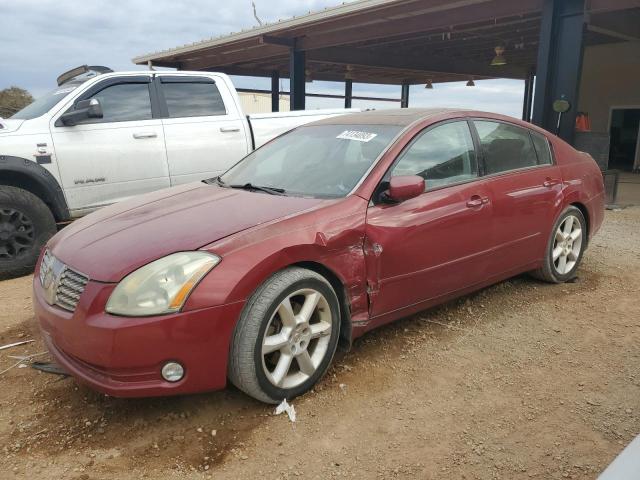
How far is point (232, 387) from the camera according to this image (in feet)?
9.61

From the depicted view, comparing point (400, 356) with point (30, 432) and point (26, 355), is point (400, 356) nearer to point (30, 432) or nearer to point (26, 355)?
point (30, 432)

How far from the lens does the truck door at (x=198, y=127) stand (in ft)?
19.3

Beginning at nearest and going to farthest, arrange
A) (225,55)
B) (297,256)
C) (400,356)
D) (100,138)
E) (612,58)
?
(297,256) → (400,356) → (100,138) → (612,58) → (225,55)

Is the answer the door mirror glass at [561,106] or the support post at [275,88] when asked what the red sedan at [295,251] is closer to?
the door mirror glass at [561,106]

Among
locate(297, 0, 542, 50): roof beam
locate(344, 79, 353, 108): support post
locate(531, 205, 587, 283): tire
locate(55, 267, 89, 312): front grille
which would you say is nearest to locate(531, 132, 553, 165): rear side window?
locate(531, 205, 587, 283): tire

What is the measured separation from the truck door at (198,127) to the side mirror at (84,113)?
788mm

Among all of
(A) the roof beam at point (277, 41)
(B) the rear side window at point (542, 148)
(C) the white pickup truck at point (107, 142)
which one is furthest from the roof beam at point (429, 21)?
(B) the rear side window at point (542, 148)

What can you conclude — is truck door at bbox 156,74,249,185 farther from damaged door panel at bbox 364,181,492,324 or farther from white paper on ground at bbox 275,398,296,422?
white paper on ground at bbox 275,398,296,422

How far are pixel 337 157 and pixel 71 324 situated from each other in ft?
6.20

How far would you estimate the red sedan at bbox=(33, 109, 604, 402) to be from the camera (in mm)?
2377

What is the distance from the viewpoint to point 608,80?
1537 cm

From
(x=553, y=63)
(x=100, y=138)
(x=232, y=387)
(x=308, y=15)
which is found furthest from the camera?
(x=308, y=15)

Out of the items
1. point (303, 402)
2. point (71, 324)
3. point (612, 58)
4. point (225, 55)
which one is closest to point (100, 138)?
point (71, 324)

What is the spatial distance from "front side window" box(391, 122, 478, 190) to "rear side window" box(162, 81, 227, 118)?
3.47 m
